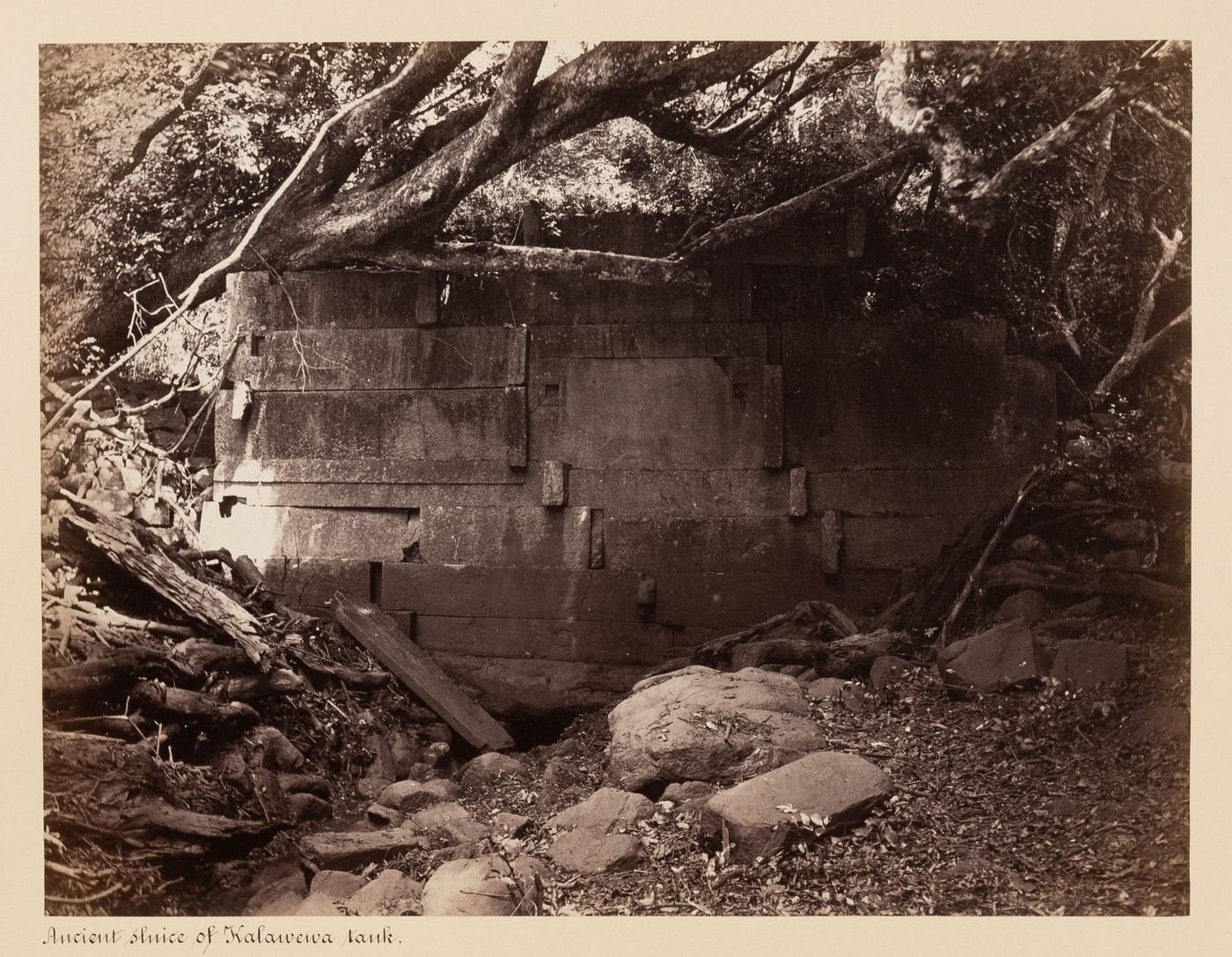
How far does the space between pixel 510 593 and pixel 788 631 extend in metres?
2.20

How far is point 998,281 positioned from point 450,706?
5.10m

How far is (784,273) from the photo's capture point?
25.8 feet

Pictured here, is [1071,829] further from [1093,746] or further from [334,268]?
[334,268]

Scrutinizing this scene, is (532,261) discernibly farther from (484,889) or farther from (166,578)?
(484,889)

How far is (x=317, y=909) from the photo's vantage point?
4887 millimetres

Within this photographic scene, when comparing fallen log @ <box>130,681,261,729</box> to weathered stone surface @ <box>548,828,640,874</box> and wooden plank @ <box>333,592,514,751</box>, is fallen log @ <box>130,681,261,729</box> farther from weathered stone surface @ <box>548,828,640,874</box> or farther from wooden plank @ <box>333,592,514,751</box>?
weathered stone surface @ <box>548,828,640,874</box>

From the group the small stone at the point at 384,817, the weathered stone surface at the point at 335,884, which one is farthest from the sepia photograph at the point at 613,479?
the small stone at the point at 384,817

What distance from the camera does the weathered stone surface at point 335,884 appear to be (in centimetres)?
510

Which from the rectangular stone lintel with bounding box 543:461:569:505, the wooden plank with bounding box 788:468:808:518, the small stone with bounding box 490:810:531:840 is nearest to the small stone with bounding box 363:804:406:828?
the small stone with bounding box 490:810:531:840

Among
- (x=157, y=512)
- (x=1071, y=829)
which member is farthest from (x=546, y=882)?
(x=157, y=512)

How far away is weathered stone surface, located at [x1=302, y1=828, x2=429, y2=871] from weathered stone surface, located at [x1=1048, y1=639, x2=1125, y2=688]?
378 cm

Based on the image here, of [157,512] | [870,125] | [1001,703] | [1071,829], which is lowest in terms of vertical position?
[1071,829]

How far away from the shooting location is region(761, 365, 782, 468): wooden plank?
25.5ft

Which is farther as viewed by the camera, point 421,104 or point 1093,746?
point 421,104
